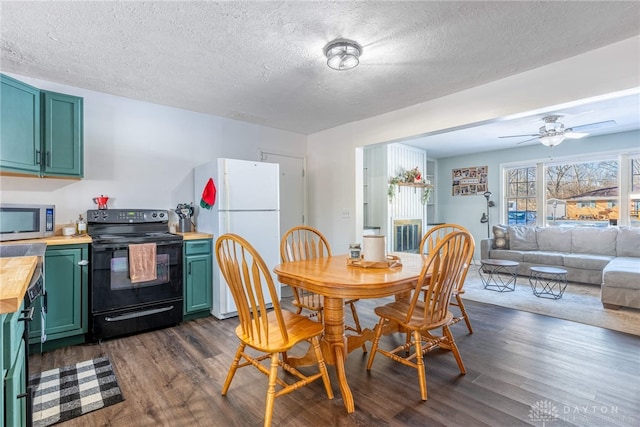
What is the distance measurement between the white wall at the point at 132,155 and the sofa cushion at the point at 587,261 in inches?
203

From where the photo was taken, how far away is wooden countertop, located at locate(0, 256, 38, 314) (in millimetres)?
897

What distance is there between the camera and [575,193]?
5.53 m

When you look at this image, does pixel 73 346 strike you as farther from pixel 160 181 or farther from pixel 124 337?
pixel 160 181

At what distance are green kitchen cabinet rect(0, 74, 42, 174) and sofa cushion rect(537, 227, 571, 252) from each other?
22.4 feet

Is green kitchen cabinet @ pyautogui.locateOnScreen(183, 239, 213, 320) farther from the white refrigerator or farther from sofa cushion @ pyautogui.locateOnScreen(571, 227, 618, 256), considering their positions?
sofa cushion @ pyautogui.locateOnScreen(571, 227, 618, 256)

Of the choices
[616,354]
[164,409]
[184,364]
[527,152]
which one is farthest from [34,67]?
[527,152]

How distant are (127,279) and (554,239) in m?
6.17

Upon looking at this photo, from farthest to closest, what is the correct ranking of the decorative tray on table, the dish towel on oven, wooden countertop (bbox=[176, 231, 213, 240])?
wooden countertop (bbox=[176, 231, 213, 240]) < the dish towel on oven < the decorative tray on table

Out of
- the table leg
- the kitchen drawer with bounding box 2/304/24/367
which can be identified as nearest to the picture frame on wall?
the table leg

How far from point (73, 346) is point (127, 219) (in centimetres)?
120

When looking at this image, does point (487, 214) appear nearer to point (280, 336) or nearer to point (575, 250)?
point (575, 250)

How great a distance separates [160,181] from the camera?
3553mm

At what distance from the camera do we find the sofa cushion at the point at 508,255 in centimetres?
513

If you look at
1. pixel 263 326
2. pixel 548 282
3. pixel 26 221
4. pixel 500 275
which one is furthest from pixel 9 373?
pixel 500 275
